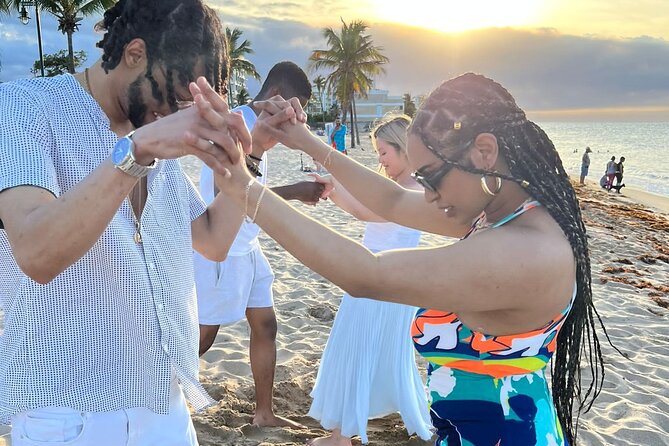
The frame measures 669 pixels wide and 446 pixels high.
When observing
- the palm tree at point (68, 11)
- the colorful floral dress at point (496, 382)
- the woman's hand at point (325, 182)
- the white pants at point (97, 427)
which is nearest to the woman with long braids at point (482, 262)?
the colorful floral dress at point (496, 382)

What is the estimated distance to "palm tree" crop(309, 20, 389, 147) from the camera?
4600cm

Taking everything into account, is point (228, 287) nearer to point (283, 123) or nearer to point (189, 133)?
point (283, 123)

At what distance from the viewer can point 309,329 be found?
18.5 ft

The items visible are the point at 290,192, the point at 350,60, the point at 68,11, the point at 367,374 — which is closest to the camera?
the point at 367,374

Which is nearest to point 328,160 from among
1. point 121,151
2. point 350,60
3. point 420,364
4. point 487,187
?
point 487,187

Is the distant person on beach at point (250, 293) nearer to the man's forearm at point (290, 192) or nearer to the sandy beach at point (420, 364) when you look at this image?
the man's forearm at point (290, 192)

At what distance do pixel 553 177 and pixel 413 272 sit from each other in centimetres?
67

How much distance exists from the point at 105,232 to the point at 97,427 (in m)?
0.62

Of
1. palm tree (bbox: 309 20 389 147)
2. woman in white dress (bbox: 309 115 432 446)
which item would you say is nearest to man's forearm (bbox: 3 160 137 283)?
woman in white dress (bbox: 309 115 432 446)

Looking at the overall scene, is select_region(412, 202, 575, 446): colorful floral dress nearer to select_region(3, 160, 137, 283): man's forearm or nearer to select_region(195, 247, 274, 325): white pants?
select_region(3, 160, 137, 283): man's forearm

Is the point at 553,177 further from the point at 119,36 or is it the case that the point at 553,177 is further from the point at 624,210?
the point at 624,210

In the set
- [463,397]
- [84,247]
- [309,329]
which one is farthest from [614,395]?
[84,247]

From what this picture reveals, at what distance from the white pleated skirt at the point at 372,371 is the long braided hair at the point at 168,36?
2.40 m

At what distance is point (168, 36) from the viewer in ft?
5.50
